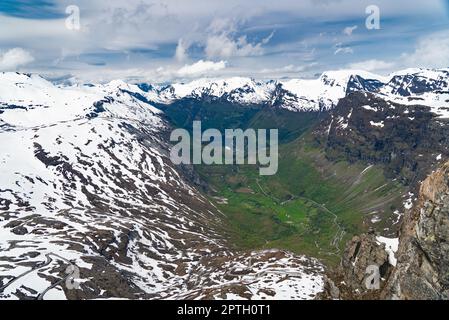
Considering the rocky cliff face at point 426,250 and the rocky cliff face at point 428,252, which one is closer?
the rocky cliff face at point 428,252

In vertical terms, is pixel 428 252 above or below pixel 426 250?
below

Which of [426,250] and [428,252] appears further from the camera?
[426,250]

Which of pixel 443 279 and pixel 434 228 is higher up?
pixel 434 228

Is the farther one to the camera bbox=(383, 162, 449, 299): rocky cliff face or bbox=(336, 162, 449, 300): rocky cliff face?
bbox=(336, 162, 449, 300): rocky cliff face
